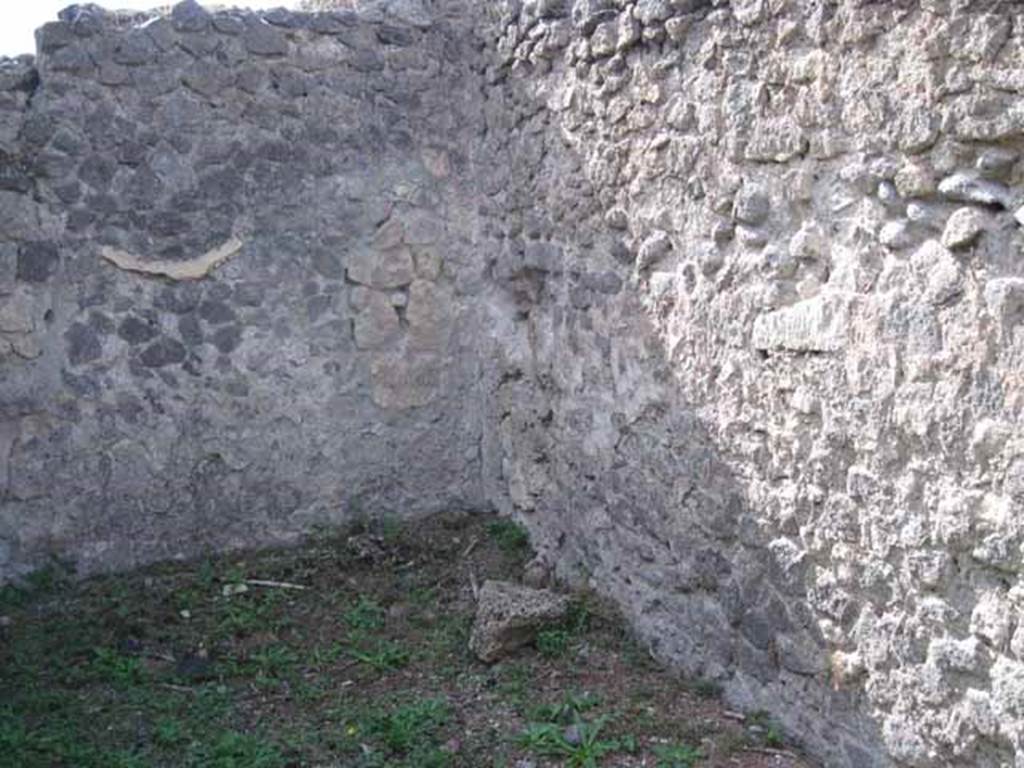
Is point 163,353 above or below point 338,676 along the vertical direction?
above

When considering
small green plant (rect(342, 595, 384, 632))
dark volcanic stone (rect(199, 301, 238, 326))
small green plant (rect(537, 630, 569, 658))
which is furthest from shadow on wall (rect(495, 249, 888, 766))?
dark volcanic stone (rect(199, 301, 238, 326))

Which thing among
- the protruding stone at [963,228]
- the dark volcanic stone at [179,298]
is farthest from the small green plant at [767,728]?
the dark volcanic stone at [179,298]

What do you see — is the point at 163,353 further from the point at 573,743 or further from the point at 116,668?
the point at 573,743

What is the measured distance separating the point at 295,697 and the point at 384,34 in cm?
284

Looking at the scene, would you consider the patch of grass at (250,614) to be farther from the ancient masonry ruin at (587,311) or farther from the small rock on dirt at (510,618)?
the small rock on dirt at (510,618)

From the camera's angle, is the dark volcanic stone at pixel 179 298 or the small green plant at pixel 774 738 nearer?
the small green plant at pixel 774 738

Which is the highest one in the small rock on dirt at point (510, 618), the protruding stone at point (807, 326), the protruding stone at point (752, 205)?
the protruding stone at point (752, 205)

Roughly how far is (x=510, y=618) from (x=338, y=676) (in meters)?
0.61

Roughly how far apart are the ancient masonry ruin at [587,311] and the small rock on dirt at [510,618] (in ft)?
0.86

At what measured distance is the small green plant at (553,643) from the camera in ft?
13.9

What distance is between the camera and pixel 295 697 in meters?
4.14

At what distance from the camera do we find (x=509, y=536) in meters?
5.26

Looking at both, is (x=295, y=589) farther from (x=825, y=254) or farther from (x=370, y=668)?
(x=825, y=254)

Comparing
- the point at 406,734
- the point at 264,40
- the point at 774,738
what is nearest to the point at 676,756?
the point at 774,738
